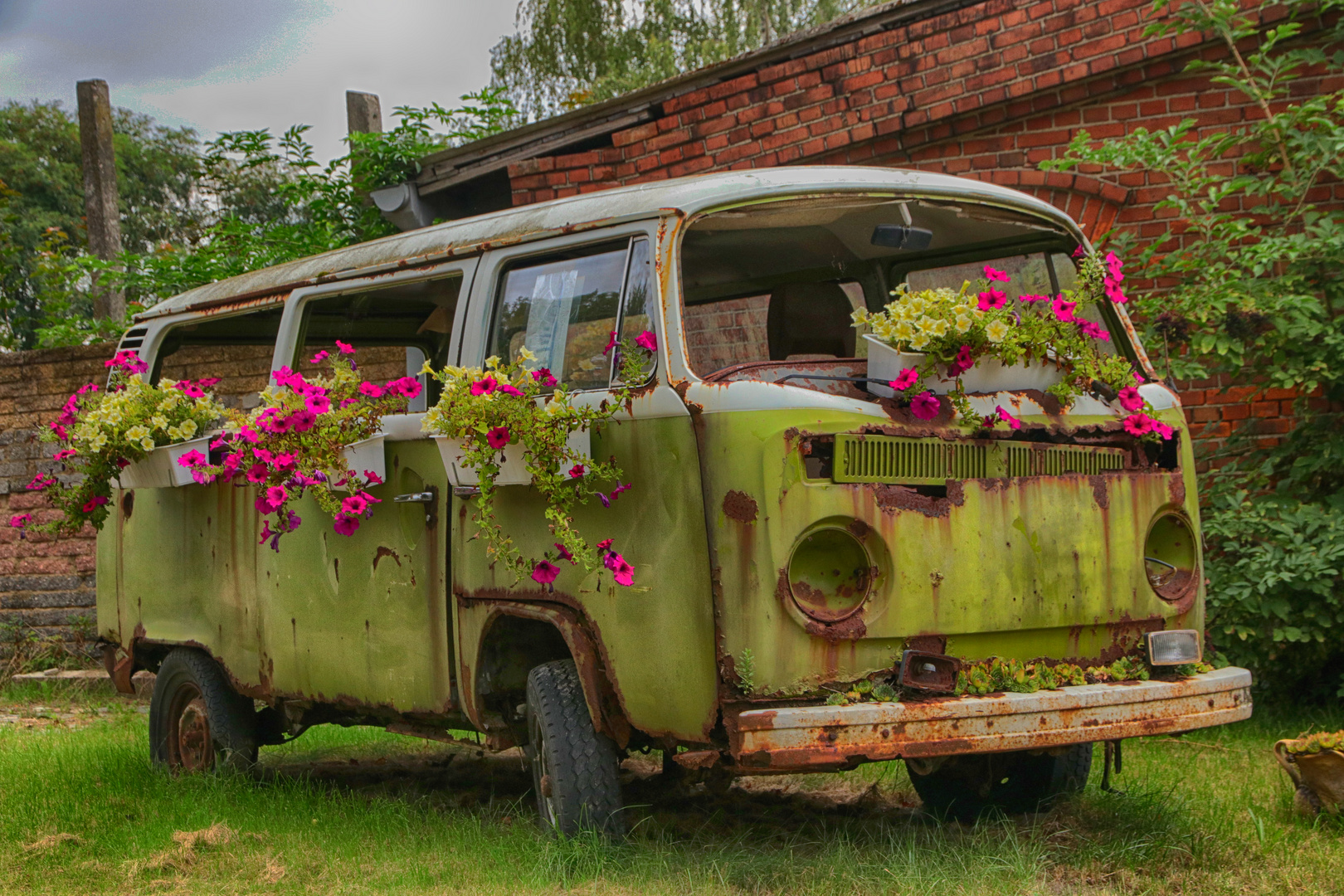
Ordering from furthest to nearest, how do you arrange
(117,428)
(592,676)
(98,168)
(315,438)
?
(98,168), (117,428), (315,438), (592,676)

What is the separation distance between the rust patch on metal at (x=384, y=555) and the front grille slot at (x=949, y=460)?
1863mm

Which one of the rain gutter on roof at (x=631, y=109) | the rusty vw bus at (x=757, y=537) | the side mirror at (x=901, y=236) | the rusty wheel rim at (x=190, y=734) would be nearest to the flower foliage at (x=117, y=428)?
the rusty vw bus at (x=757, y=537)

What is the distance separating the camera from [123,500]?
662 centimetres

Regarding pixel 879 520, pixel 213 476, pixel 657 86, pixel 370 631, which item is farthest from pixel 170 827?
pixel 657 86

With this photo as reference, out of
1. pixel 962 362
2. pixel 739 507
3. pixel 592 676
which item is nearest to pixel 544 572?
pixel 592 676

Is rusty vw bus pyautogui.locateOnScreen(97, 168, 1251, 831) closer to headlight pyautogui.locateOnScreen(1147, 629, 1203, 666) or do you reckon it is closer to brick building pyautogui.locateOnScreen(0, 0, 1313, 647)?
headlight pyautogui.locateOnScreen(1147, 629, 1203, 666)

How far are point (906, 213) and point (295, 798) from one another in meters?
3.24

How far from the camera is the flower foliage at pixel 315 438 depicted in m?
4.87

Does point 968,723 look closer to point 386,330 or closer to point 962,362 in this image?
point 962,362

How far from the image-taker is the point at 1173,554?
444 centimetres

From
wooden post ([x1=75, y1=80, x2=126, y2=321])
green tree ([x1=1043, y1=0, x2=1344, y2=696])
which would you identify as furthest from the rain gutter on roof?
wooden post ([x1=75, y1=80, x2=126, y2=321])

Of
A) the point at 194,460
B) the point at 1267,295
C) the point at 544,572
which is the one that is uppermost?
the point at 1267,295

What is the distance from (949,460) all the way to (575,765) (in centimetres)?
144

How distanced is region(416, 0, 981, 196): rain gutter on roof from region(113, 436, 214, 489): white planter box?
411 cm
